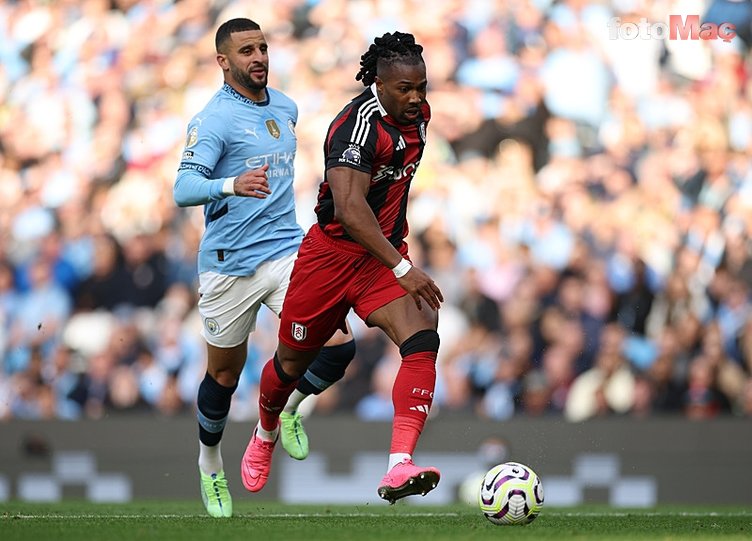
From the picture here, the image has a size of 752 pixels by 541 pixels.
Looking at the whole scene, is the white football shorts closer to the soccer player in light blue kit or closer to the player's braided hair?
the soccer player in light blue kit

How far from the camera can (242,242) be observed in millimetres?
7609

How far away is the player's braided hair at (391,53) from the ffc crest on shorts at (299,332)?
1370mm

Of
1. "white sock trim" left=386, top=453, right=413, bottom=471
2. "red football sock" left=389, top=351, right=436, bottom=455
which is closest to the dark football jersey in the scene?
"red football sock" left=389, top=351, right=436, bottom=455

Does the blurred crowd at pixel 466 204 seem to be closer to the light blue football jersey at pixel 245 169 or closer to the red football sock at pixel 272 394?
the red football sock at pixel 272 394

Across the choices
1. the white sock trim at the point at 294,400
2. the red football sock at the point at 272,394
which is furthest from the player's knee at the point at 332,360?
the red football sock at the point at 272,394

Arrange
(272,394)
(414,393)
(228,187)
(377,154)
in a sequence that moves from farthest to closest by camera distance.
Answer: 1. (272,394)
2. (228,187)
3. (377,154)
4. (414,393)

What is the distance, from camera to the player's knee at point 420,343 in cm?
637

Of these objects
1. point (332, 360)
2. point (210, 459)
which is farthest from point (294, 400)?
point (210, 459)

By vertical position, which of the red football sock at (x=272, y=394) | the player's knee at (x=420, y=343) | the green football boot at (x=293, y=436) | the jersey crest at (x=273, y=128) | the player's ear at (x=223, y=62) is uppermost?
the player's ear at (x=223, y=62)

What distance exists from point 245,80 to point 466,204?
4859 mm

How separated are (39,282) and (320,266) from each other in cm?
627

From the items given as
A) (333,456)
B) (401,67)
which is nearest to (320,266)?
(401,67)

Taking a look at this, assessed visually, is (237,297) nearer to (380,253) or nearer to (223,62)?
(223,62)

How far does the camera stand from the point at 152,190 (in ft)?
41.3
